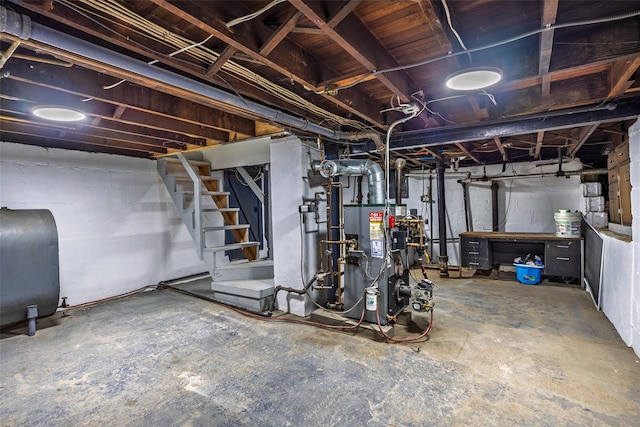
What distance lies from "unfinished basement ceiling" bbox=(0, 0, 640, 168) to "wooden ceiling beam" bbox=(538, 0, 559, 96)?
0.01 metres

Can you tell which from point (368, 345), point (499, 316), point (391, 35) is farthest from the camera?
point (499, 316)

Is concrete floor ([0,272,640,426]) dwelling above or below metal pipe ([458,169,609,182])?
below

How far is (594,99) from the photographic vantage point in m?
2.42

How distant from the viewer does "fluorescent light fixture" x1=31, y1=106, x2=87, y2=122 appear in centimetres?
246

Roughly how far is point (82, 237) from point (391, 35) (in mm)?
4528

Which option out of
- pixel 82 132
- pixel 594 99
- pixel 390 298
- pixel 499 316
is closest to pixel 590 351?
pixel 499 316

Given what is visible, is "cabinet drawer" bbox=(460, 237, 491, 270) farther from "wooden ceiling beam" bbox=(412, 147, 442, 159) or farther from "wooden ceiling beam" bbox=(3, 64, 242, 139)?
"wooden ceiling beam" bbox=(3, 64, 242, 139)

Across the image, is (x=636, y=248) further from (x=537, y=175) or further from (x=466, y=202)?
(x=466, y=202)

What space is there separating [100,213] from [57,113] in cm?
217

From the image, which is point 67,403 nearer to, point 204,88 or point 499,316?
Answer: point 204,88

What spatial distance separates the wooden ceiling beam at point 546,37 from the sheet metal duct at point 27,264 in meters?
4.33

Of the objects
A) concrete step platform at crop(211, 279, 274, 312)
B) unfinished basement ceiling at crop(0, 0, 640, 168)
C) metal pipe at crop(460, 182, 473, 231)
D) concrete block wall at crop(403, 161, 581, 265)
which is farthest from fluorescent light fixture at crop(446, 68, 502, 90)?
metal pipe at crop(460, 182, 473, 231)

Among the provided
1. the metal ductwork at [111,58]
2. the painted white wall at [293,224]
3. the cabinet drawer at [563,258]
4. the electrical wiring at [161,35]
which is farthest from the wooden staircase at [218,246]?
the cabinet drawer at [563,258]

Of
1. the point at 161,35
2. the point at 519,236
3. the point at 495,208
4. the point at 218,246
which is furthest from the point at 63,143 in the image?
the point at 495,208
